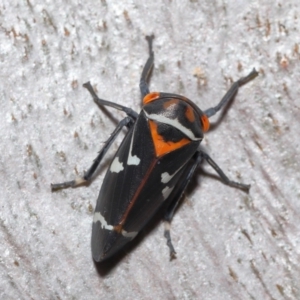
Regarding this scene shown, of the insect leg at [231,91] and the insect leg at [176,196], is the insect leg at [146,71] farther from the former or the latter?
the insect leg at [176,196]

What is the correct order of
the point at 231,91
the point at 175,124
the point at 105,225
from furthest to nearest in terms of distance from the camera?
the point at 231,91 < the point at 175,124 < the point at 105,225

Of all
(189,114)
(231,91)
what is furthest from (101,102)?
(231,91)

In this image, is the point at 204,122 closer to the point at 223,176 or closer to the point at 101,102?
the point at 223,176

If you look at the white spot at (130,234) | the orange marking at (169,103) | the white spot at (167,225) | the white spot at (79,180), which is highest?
the orange marking at (169,103)

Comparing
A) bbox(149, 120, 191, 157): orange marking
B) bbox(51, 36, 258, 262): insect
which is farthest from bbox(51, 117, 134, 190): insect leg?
bbox(149, 120, 191, 157): orange marking

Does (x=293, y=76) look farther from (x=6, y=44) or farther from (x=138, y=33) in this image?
(x=6, y=44)

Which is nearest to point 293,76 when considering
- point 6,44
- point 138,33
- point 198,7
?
point 198,7

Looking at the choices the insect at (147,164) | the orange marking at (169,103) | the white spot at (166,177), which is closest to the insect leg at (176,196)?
the insect at (147,164)
